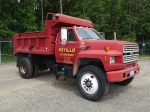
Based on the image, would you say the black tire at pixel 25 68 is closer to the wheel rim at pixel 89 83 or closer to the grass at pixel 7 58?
the wheel rim at pixel 89 83

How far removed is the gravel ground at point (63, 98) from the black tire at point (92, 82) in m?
0.22

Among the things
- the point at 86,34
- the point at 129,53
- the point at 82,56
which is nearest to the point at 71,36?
the point at 86,34

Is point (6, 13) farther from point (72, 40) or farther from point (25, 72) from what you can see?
point (72, 40)

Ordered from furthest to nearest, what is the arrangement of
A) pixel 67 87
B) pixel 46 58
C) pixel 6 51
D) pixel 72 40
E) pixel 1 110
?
pixel 6 51
pixel 46 58
pixel 67 87
pixel 72 40
pixel 1 110

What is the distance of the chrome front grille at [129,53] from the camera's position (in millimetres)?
5738

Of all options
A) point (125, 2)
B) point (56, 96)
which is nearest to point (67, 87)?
point (56, 96)

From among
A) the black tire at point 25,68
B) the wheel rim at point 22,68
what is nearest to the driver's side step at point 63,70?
the black tire at point 25,68

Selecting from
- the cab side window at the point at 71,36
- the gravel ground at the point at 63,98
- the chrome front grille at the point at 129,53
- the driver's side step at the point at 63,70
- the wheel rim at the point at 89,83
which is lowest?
the gravel ground at the point at 63,98

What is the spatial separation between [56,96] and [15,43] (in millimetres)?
4544

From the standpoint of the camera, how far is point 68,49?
667cm

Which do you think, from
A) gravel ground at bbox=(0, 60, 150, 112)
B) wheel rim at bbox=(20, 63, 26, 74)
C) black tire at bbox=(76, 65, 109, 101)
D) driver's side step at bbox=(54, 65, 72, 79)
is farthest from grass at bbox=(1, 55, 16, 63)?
black tire at bbox=(76, 65, 109, 101)

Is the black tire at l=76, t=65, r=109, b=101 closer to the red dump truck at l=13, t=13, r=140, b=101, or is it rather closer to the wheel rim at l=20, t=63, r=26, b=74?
the red dump truck at l=13, t=13, r=140, b=101

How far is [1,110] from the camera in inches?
192

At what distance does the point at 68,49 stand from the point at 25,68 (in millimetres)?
2896
